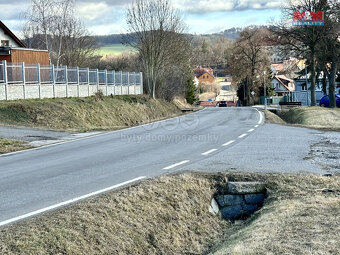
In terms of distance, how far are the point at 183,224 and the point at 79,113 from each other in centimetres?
1973

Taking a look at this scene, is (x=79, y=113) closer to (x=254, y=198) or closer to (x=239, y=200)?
(x=239, y=200)

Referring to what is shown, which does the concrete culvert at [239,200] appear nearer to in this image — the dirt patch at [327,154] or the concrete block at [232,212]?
the concrete block at [232,212]

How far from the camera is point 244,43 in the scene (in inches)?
3388

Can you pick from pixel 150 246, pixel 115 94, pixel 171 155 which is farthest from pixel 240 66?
pixel 150 246

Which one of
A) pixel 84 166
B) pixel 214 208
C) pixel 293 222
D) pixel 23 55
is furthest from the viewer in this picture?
pixel 23 55

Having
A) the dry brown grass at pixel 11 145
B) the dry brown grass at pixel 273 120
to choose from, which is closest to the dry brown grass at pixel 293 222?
the dry brown grass at pixel 11 145

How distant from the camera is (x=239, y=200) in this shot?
828 centimetres

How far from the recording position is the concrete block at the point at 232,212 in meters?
8.11

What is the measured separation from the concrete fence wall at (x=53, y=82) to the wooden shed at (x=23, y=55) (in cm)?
622

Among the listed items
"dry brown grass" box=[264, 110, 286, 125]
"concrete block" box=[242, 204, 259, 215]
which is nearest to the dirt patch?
"concrete block" box=[242, 204, 259, 215]

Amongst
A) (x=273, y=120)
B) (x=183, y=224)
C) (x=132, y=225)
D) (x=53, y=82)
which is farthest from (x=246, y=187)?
(x=53, y=82)

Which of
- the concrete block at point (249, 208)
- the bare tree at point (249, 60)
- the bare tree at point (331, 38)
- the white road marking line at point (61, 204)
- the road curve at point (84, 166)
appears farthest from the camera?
the bare tree at point (249, 60)

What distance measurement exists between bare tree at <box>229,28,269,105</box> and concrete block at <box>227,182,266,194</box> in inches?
3030

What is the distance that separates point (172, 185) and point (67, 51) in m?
52.4
